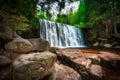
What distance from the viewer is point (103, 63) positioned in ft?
26.0

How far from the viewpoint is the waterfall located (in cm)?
1788

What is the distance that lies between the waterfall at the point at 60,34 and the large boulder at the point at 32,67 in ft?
42.0

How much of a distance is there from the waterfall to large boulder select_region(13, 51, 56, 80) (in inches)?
504

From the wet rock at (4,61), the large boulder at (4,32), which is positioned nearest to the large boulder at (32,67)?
the wet rock at (4,61)

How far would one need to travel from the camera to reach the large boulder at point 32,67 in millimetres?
4242

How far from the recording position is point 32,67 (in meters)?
4.28

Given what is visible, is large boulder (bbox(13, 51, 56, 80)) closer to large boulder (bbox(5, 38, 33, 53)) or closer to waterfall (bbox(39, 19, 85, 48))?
large boulder (bbox(5, 38, 33, 53))

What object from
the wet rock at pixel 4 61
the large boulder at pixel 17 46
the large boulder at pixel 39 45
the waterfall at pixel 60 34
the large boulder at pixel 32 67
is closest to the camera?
the large boulder at pixel 32 67

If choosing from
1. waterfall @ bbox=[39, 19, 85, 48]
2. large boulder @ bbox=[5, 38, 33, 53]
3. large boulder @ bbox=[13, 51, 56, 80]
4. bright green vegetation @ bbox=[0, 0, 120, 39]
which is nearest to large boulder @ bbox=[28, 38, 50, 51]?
large boulder @ bbox=[5, 38, 33, 53]

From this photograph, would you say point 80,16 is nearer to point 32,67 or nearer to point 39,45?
point 39,45

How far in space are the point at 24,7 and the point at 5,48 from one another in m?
1.23

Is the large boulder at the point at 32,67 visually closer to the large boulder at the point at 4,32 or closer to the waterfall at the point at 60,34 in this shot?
the large boulder at the point at 4,32

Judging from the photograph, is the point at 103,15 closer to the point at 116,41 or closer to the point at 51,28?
the point at 116,41

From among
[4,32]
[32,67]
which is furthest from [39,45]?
[32,67]
